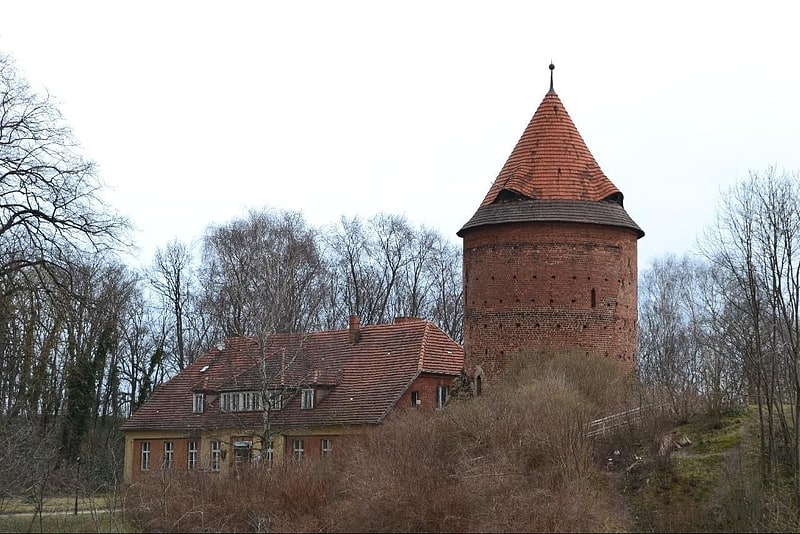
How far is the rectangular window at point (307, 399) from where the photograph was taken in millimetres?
33531

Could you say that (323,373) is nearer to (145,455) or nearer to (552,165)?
(145,455)

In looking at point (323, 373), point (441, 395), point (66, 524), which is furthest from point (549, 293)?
point (66, 524)

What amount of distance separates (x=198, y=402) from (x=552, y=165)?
579 inches

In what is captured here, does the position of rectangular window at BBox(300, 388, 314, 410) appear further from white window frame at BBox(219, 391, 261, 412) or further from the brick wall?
the brick wall

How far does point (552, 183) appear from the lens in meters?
30.5

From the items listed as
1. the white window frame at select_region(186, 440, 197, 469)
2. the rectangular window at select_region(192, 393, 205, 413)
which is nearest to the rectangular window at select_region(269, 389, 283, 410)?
the rectangular window at select_region(192, 393, 205, 413)

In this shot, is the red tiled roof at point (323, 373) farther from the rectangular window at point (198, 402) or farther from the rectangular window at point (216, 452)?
the rectangular window at point (216, 452)

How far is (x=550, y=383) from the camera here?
2533 cm

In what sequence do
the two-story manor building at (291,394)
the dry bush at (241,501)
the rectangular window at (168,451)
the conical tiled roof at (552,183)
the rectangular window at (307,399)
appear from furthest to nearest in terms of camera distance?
the rectangular window at (168,451)
the rectangular window at (307,399)
the two-story manor building at (291,394)
the conical tiled roof at (552,183)
the dry bush at (241,501)

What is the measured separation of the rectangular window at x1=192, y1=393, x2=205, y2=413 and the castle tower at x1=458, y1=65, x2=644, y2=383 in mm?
10720

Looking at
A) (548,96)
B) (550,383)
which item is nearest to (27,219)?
(550,383)

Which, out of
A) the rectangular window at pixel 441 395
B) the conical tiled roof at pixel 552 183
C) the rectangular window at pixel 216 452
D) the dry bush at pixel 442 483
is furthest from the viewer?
the rectangular window at pixel 216 452

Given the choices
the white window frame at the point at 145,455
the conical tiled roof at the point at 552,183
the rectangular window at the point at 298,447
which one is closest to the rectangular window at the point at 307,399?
the rectangular window at the point at 298,447

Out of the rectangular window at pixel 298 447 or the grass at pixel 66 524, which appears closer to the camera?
the grass at pixel 66 524
